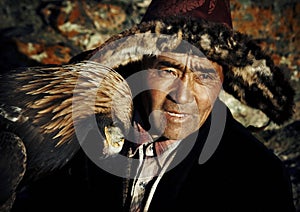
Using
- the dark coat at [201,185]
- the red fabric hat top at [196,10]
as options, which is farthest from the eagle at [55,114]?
the red fabric hat top at [196,10]

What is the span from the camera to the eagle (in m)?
1.31

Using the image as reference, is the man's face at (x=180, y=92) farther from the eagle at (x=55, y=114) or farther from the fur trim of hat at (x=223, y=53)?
the eagle at (x=55, y=114)

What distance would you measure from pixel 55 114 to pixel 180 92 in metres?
0.61

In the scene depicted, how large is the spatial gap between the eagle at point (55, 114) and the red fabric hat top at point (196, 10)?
0.47 m

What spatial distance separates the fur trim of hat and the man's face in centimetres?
6

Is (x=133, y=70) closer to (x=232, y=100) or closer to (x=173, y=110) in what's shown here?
(x=173, y=110)

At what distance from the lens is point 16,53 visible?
9.00 feet

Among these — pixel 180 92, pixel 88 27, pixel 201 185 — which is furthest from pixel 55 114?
pixel 88 27

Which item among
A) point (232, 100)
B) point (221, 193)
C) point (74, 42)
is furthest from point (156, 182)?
point (74, 42)

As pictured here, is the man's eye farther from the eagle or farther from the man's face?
the eagle

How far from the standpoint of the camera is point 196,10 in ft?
5.67

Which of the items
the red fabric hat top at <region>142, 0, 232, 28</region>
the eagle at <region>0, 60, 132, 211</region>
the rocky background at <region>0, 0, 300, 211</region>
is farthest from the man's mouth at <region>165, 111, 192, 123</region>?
the rocky background at <region>0, 0, 300, 211</region>

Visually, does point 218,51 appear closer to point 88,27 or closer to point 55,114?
point 55,114

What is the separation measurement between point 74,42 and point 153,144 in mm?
1385
